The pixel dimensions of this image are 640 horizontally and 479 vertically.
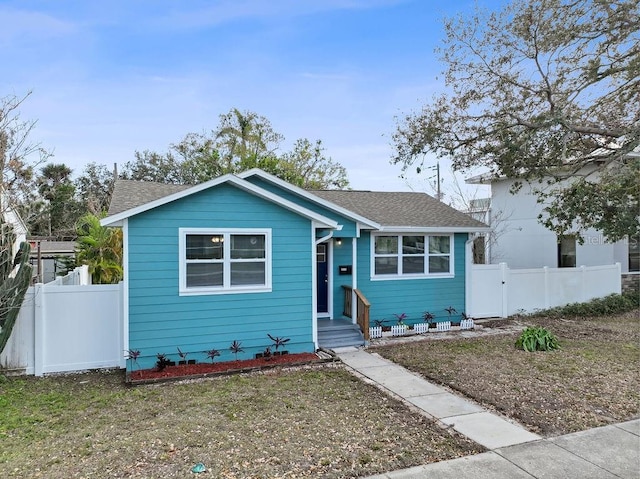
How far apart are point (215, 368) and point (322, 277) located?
3.85m

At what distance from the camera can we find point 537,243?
16.3 metres

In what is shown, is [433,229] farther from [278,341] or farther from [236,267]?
[236,267]

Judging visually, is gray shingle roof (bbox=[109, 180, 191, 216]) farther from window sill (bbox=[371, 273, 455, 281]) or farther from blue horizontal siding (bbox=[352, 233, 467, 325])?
window sill (bbox=[371, 273, 455, 281])

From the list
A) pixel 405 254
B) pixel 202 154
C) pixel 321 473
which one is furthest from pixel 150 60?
pixel 202 154

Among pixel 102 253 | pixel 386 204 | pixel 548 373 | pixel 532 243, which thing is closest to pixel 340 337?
pixel 548 373

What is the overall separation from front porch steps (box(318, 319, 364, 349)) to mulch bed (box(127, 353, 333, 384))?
0.88 m

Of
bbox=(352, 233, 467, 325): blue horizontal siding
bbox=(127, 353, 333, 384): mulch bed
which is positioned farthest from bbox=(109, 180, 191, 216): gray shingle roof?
bbox=(352, 233, 467, 325): blue horizontal siding

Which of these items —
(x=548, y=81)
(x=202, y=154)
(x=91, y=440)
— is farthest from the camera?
(x=202, y=154)

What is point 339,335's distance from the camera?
9469 mm

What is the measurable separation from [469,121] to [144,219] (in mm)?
8827

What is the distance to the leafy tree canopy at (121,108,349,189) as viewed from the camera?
27.6 meters

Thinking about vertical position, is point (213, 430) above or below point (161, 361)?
below

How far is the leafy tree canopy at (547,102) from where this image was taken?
9445 millimetres

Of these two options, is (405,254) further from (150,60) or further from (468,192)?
(468,192)
